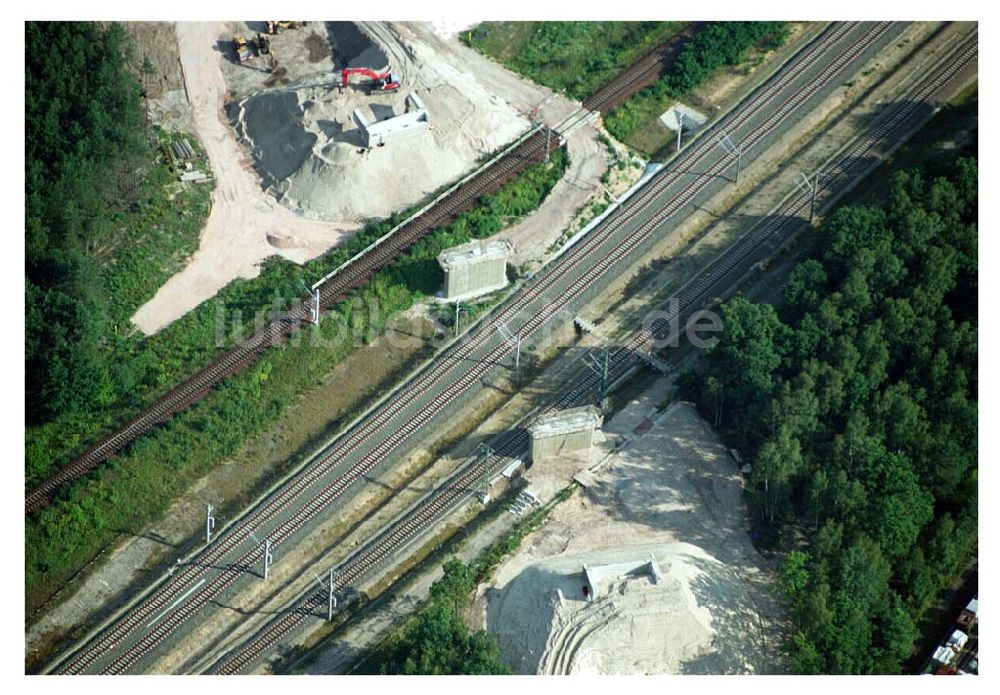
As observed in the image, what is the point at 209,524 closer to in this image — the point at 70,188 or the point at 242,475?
the point at 242,475

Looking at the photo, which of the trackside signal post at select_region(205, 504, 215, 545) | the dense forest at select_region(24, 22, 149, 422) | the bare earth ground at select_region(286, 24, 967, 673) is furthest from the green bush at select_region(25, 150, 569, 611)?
the bare earth ground at select_region(286, 24, 967, 673)

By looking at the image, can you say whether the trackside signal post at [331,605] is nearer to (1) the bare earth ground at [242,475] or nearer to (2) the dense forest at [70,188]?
(1) the bare earth ground at [242,475]

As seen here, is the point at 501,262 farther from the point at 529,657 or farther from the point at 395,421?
the point at 529,657

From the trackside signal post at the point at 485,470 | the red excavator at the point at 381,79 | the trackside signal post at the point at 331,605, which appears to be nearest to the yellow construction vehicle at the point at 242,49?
the red excavator at the point at 381,79

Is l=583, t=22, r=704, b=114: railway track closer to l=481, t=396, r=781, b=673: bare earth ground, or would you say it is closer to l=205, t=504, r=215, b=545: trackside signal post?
l=481, t=396, r=781, b=673: bare earth ground

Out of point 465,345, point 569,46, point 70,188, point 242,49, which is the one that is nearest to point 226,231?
point 70,188

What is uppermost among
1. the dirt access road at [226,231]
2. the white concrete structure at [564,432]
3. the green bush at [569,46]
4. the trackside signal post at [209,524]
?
the green bush at [569,46]
